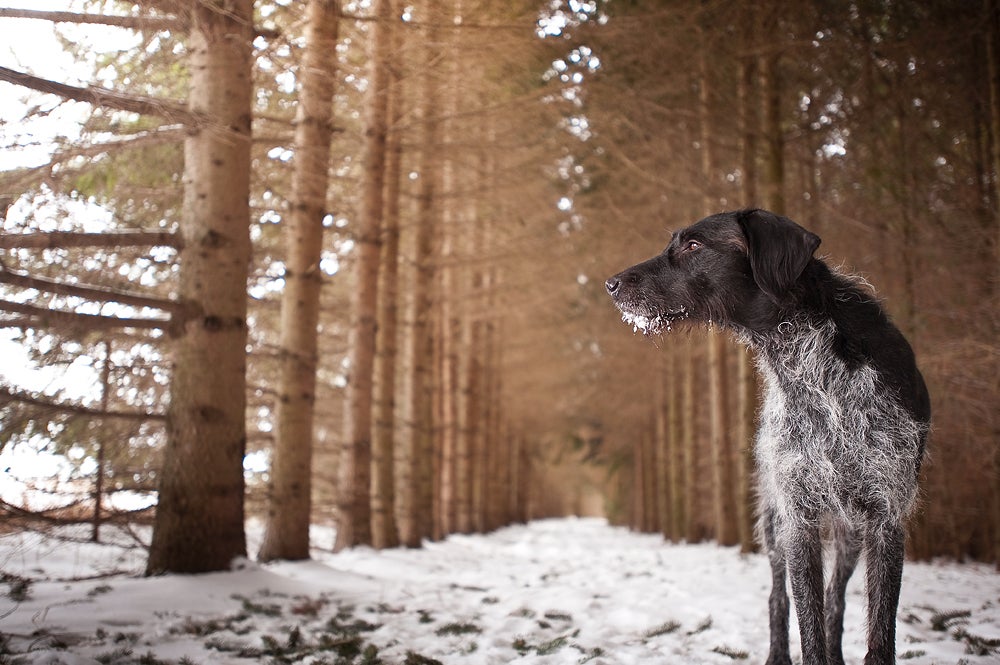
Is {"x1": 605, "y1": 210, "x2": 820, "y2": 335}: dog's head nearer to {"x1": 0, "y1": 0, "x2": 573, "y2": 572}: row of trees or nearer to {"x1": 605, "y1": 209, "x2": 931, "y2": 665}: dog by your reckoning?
{"x1": 605, "y1": 209, "x2": 931, "y2": 665}: dog

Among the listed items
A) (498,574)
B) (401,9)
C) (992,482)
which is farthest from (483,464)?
(401,9)

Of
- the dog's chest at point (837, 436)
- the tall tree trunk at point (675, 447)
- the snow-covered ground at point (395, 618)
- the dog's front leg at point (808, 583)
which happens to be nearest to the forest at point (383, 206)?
the tall tree trunk at point (675, 447)

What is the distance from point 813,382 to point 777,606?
1409mm

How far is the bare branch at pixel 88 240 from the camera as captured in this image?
3.94 meters

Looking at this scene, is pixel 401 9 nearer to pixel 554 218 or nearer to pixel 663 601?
pixel 663 601

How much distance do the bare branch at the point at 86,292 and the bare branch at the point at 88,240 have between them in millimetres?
180

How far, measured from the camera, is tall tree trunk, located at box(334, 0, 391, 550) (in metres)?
9.05

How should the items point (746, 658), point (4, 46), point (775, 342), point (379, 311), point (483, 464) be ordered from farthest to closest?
point (483, 464) < point (379, 311) < point (746, 658) < point (4, 46) < point (775, 342)

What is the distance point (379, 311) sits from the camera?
10992 millimetres

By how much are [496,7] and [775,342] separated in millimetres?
Answer: 4566

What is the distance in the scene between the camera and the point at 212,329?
5.46m

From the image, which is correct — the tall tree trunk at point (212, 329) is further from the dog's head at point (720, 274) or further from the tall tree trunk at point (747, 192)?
the tall tree trunk at point (747, 192)

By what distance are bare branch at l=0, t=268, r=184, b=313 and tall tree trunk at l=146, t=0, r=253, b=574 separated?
1.15 feet

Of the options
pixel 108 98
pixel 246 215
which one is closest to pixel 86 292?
pixel 108 98
